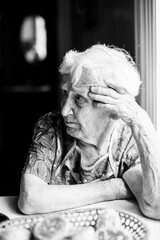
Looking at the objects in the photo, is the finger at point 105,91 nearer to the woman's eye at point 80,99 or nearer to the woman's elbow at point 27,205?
the woman's eye at point 80,99

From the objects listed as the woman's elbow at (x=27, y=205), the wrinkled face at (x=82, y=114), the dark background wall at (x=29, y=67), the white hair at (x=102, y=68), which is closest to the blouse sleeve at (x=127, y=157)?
the wrinkled face at (x=82, y=114)

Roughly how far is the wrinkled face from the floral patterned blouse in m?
0.09

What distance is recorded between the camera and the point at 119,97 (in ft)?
5.23

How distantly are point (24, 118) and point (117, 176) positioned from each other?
4.13 metres

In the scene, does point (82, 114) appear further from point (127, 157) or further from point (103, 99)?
point (127, 157)

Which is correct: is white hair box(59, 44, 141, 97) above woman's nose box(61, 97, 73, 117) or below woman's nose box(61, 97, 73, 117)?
above

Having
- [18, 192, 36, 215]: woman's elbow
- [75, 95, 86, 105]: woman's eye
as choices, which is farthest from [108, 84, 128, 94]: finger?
[18, 192, 36, 215]: woman's elbow

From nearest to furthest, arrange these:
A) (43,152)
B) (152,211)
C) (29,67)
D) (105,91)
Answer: (152,211) → (105,91) → (43,152) → (29,67)

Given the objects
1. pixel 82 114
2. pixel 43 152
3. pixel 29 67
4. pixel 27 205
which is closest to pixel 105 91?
pixel 82 114

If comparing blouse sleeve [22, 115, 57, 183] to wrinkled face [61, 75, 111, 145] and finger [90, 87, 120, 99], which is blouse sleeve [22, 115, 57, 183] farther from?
finger [90, 87, 120, 99]

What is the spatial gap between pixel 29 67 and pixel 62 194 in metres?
4.87

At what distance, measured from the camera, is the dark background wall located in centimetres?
501

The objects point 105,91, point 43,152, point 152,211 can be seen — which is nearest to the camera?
point 152,211

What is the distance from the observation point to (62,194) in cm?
155
